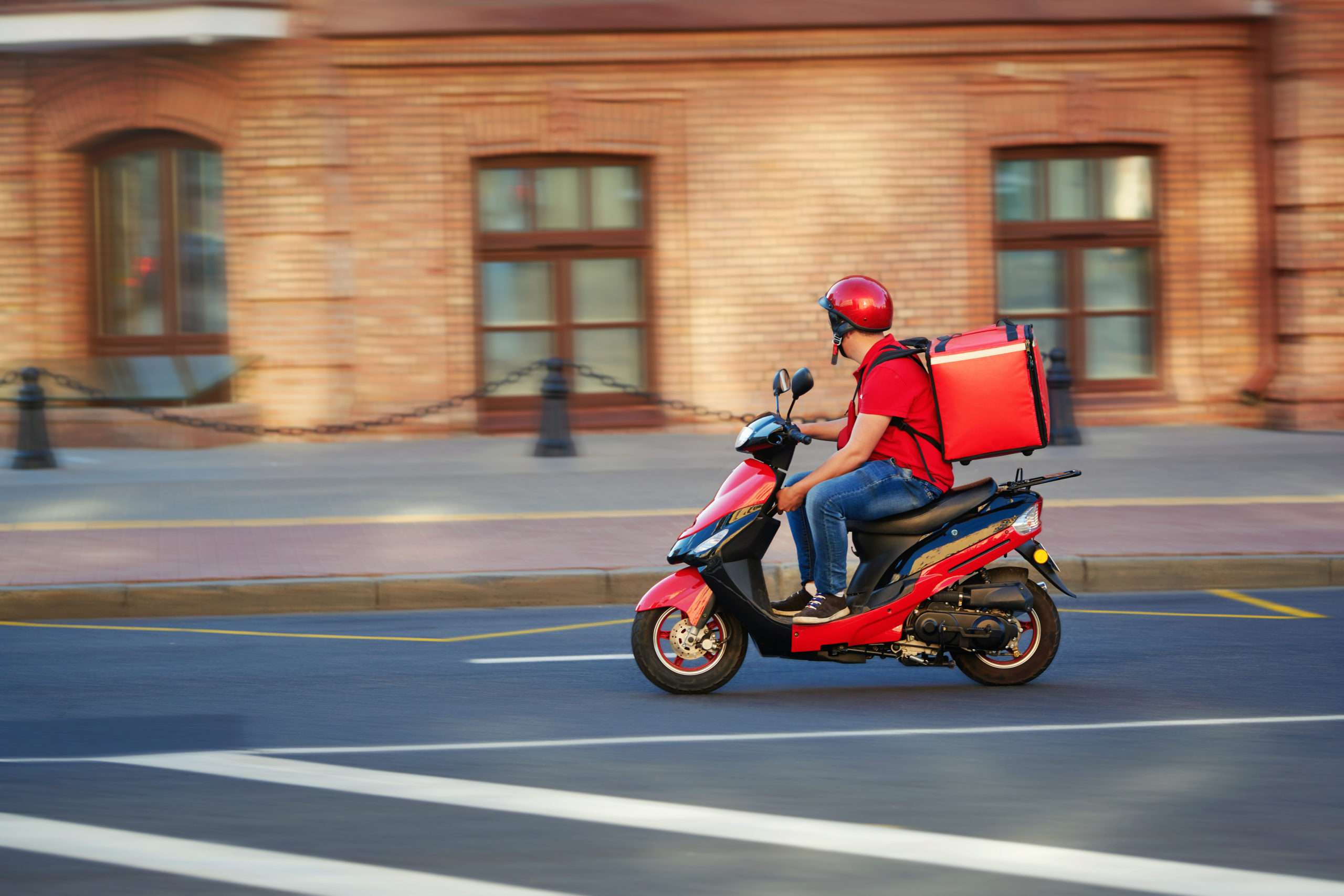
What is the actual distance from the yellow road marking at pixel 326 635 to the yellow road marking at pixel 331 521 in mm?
2280

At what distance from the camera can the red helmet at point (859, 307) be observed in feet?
21.5

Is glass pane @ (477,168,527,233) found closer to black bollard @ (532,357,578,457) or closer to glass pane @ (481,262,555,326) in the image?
glass pane @ (481,262,555,326)

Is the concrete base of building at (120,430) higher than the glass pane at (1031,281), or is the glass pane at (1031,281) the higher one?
the glass pane at (1031,281)

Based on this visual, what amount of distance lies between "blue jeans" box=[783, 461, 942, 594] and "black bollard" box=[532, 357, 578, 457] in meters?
8.50

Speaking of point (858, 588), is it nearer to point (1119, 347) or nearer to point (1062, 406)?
point (1062, 406)

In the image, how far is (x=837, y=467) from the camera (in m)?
6.47

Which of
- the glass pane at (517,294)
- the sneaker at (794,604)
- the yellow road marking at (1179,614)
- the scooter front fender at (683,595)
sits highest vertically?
the glass pane at (517,294)

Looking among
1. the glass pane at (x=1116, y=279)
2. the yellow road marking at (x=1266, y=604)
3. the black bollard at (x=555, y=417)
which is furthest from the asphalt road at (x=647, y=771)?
the glass pane at (x=1116, y=279)

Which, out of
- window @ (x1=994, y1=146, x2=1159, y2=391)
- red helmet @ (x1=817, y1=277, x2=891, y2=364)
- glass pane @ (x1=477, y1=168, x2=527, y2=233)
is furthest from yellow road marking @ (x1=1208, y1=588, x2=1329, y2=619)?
glass pane @ (x1=477, y1=168, x2=527, y2=233)

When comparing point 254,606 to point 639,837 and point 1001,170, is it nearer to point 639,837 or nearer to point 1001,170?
point 639,837

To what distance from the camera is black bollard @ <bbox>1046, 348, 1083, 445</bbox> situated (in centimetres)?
1537

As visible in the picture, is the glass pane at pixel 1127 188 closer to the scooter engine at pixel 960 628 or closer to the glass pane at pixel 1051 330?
the glass pane at pixel 1051 330

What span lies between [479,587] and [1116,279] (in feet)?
34.7

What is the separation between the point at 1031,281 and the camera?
687 inches
